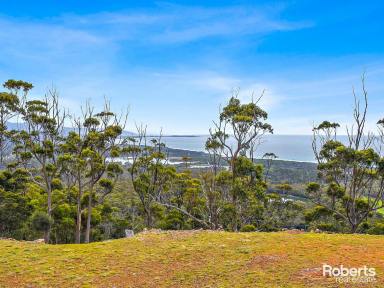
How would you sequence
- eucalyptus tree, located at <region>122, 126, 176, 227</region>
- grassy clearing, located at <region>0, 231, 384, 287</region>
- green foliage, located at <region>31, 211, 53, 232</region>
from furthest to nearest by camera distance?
eucalyptus tree, located at <region>122, 126, 176, 227</region> < green foliage, located at <region>31, 211, 53, 232</region> < grassy clearing, located at <region>0, 231, 384, 287</region>

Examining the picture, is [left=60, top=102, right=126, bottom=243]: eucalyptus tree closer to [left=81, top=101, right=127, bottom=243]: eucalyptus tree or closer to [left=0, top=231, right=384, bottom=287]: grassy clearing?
[left=81, top=101, right=127, bottom=243]: eucalyptus tree

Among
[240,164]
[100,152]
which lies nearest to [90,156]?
[100,152]

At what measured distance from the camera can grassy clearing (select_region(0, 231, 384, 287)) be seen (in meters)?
10.5

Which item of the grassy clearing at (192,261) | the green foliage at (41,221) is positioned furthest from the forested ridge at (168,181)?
the grassy clearing at (192,261)

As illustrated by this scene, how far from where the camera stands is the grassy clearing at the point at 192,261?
10469 mm

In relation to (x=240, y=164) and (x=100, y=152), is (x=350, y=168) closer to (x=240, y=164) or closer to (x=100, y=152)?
(x=240, y=164)

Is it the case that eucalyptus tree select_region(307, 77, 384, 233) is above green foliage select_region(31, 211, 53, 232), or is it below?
above

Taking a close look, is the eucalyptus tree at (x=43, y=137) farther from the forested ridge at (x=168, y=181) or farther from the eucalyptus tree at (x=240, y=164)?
the eucalyptus tree at (x=240, y=164)

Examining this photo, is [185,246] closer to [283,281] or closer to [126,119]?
[283,281]

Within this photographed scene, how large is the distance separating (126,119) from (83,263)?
20.8 metres

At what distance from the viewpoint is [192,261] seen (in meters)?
12.2

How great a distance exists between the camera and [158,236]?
15953 millimetres

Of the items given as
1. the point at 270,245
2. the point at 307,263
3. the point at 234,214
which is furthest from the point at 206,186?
the point at 307,263

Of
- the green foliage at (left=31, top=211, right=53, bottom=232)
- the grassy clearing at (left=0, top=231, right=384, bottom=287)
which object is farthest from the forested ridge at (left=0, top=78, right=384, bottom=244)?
the grassy clearing at (left=0, top=231, right=384, bottom=287)
